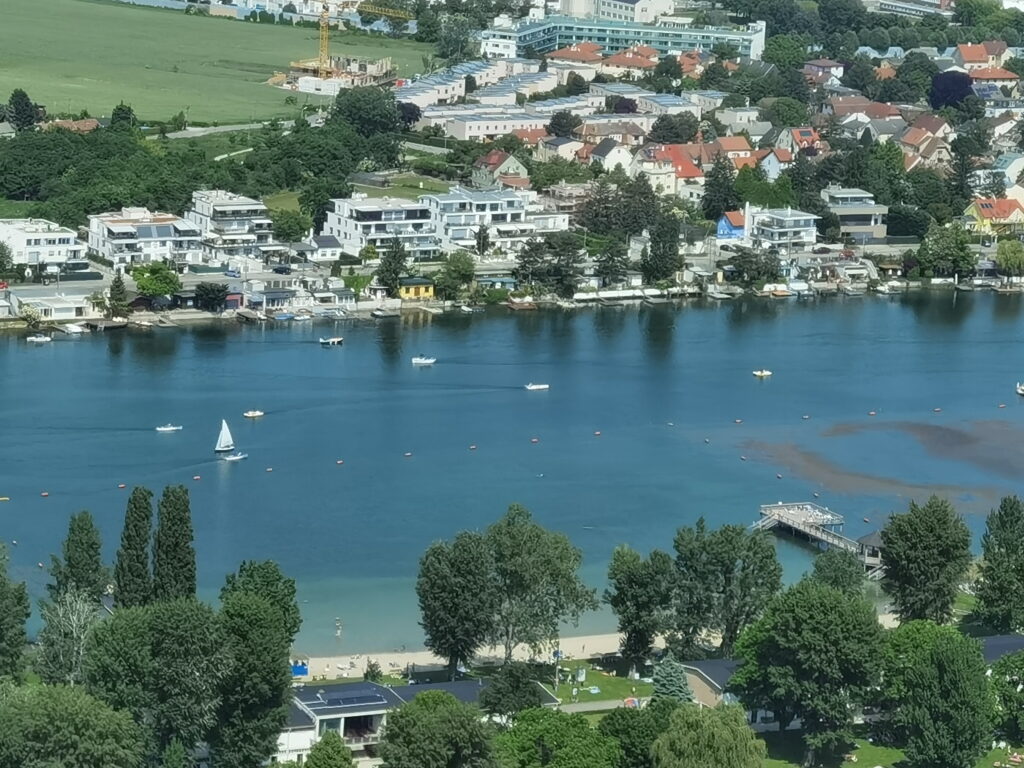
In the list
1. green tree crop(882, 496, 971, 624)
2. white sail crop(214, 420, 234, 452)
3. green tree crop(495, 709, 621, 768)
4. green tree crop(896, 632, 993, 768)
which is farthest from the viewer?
white sail crop(214, 420, 234, 452)

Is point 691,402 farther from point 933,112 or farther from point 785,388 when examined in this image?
point 933,112

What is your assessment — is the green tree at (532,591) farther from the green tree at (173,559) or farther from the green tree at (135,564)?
the green tree at (135,564)

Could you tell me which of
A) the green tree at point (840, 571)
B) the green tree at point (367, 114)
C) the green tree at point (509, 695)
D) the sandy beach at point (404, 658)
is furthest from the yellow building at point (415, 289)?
the green tree at point (509, 695)

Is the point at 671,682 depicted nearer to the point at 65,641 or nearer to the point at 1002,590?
the point at 1002,590

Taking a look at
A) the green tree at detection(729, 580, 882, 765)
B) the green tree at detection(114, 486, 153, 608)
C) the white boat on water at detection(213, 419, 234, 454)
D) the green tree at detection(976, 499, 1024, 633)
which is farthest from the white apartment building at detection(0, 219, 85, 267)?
the green tree at detection(729, 580, 882, 765)

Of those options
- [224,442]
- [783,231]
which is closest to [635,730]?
[224,442]

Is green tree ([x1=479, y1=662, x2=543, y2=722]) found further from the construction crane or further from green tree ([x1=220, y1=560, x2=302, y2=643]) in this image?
the construction crane

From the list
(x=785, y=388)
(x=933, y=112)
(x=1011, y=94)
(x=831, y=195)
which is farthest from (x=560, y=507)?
(x=1011, y=94)
